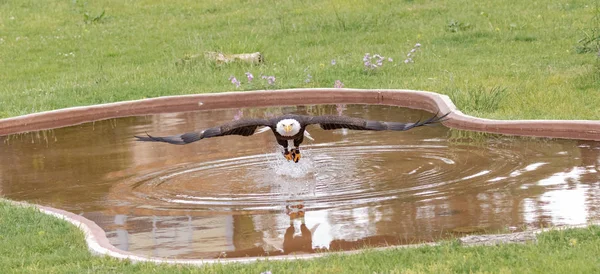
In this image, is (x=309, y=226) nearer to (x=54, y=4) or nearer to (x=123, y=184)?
(x=123, y=184)

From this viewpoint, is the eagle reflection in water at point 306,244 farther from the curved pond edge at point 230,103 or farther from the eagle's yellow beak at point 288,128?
the curved pond edge at point 230,103

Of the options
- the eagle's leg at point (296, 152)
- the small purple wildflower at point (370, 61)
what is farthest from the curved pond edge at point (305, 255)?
the small purple wildflower at point (370, 61)

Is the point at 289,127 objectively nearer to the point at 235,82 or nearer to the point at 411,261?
the point at 411,261

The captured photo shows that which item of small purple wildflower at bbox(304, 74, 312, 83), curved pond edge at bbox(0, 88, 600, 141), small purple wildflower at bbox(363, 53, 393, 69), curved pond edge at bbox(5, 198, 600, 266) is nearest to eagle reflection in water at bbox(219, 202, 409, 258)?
curved pond edge at bbox(5, 198, 600, 266)

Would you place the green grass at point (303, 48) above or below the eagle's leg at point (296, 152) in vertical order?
above

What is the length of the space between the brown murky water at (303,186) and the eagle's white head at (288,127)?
54cm

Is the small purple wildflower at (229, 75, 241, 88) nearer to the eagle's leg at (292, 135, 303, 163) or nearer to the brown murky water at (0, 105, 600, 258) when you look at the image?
the brown murky water at (0, 105, 600, 258)

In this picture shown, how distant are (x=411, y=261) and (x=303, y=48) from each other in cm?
1248

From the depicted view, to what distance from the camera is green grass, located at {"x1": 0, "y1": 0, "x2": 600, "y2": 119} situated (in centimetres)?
1566

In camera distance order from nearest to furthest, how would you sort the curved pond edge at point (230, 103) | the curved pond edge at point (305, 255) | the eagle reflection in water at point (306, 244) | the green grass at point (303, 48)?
the curved pond edge at point (305, 255), the eagle reflection in water at point (306, 244), the curved pond edge at point (230, 103), the green grass at point (303, 48)

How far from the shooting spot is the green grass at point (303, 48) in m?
15.7

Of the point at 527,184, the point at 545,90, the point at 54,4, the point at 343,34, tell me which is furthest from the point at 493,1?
the point at 527,184

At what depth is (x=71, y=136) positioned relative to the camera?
14445 millimetres

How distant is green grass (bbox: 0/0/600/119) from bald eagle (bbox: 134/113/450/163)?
10.7 feet
